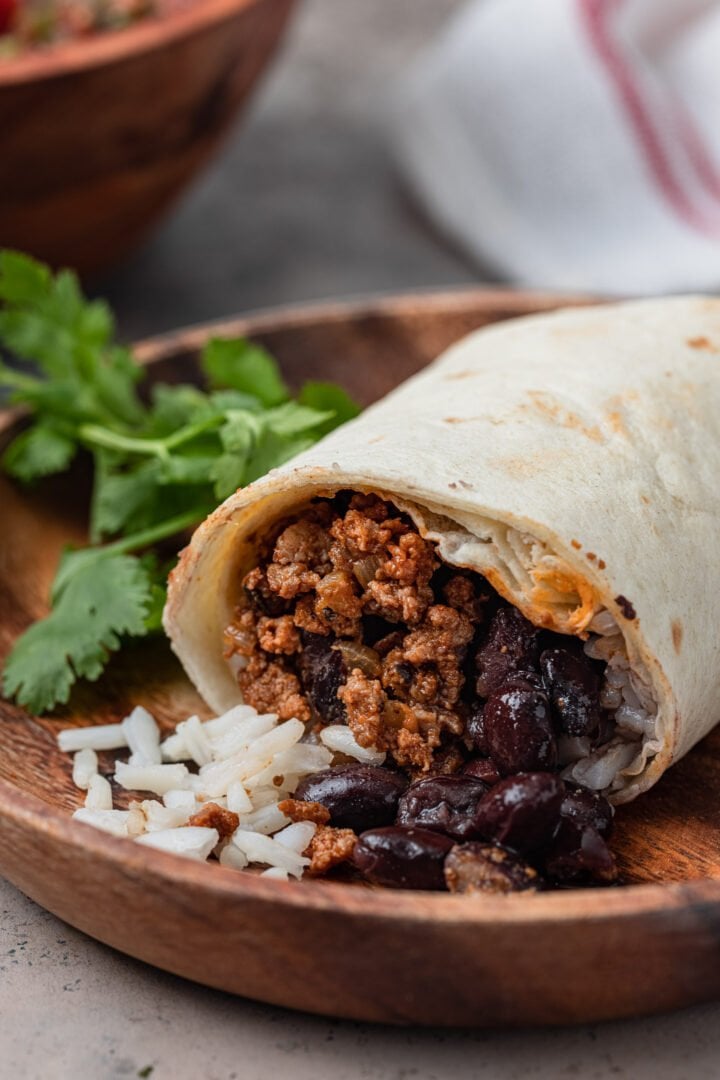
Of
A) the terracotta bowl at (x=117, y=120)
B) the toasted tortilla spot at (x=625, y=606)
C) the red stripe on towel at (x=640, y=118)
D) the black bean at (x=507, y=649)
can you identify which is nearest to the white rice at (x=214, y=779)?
the black bean at (x=507, y=649)

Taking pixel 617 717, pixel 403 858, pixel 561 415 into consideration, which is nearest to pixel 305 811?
pixel 403 858

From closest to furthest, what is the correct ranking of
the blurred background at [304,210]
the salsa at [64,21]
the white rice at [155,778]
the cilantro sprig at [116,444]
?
1. the white rice at [155,778]
2. the cilantro sprig at [116,444]
3. the salsa at [64,21]
4. the blurred background at [304,210]

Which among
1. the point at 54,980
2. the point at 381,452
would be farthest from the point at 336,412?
the point at 54,980

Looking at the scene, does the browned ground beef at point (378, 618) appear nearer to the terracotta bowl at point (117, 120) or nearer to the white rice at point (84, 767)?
the white rice at point (84, 767)

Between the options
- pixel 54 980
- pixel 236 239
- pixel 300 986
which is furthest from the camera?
pixel 236 239

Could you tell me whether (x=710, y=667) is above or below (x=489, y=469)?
below

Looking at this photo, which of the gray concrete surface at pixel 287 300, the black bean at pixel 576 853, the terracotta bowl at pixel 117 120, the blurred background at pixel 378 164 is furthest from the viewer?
the blurred background at pixel 378 164

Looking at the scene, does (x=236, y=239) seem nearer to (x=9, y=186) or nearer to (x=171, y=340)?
(x=9, y=186)
